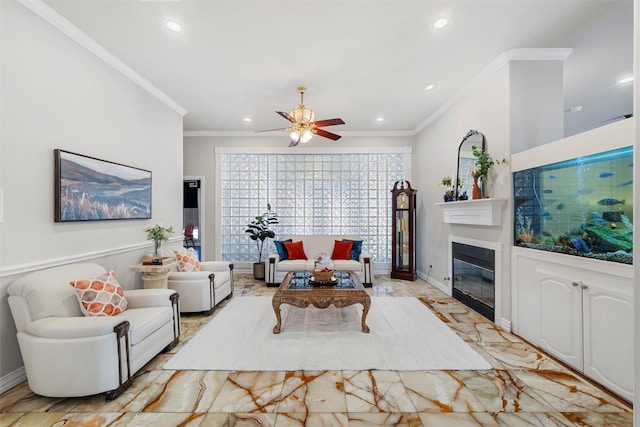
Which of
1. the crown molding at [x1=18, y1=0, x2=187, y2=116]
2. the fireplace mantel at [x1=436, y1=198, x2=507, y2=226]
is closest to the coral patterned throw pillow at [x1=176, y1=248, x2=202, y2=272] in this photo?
the crown molding at [x1=18, y1=0, x2=187, y2=116]

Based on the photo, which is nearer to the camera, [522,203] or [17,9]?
[17,9]

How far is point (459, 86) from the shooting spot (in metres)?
3.83

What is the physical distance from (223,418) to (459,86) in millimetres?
4502

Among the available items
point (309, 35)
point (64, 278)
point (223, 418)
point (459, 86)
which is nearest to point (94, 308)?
point (64, 278)

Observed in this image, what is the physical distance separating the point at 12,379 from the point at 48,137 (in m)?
1.99

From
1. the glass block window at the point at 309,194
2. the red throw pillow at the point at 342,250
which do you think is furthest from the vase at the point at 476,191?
the glass block window at the point at 309,194

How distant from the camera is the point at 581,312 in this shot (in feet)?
7.38

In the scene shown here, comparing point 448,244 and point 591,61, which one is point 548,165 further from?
point 448,244

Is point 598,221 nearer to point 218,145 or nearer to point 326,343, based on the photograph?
point 326,343

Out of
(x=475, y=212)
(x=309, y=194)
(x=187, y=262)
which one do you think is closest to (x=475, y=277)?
(x=475, y=212)

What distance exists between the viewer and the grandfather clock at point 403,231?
550cm

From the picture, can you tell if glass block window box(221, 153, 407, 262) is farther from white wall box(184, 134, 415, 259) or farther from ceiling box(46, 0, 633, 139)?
ceiling box(46, 0, 633, 139)

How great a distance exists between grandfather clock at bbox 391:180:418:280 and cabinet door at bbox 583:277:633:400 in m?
3.30

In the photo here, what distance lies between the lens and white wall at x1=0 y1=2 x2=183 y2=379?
7.02 feet
